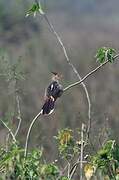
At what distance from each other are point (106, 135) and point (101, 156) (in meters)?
0.68

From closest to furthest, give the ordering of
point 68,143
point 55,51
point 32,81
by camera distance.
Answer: point 68,143 → point 32,81 → point 55,51

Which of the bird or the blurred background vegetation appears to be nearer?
the bird

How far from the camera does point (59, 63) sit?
17453 mm

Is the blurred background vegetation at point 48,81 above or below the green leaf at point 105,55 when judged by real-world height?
above

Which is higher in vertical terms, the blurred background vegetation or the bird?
the blurred background vegetation

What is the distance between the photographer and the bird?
4754mm

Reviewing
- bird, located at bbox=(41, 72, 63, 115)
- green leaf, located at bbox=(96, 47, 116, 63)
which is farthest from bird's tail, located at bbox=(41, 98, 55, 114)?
green leaf, located at bbox=(96, 47, 116, 63)

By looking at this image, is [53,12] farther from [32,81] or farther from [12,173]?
[12,173]

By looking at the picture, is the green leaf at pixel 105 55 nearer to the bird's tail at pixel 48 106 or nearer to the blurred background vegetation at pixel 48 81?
the bird's tail at pixel 48 106

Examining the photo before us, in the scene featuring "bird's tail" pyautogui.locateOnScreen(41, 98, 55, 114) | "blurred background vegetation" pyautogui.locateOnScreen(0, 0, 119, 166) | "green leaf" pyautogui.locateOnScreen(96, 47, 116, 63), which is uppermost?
"blurred background vegetation" pyautogui.locateOnScreen(0, 0, 119, 166)

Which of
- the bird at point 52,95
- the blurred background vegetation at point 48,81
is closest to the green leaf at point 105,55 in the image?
the bird at point 52,95

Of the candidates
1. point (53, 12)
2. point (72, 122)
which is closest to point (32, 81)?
point (72, 122)

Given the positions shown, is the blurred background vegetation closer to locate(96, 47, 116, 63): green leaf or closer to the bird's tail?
the bird's tail

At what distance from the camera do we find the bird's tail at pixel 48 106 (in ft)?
15.5
